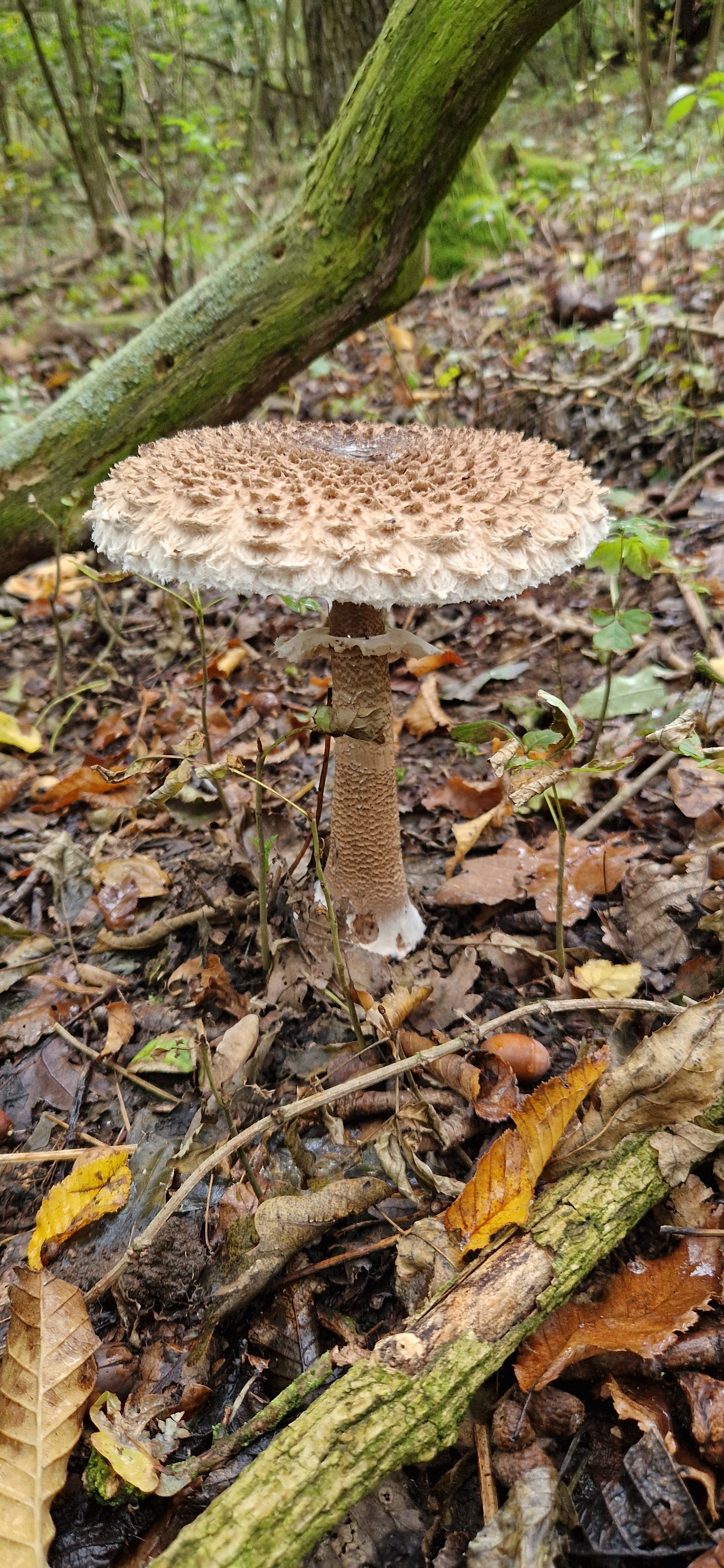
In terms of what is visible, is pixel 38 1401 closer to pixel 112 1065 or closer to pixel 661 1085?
pixel 112 1065

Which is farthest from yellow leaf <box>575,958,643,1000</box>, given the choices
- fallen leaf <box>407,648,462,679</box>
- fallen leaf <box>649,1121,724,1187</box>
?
fallen leaf <box>407,648,462,679</box>

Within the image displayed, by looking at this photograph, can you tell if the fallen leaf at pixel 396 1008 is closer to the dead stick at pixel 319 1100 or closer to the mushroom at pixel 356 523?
the dead stick at pixel 319 1100

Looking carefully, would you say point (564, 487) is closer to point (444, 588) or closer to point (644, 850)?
point (444, 588)

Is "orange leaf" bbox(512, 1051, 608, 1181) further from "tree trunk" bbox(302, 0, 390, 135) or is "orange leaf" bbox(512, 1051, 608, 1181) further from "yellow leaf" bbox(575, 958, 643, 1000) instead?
"tree trunk" bbox(302, 0, 390, 135)

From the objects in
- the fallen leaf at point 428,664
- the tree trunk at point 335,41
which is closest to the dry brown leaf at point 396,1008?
the fallen leaf at point 428,664

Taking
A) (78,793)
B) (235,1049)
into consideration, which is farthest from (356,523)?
(78,793)

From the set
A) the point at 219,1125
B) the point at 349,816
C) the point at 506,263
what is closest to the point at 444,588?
the point at 349,816
